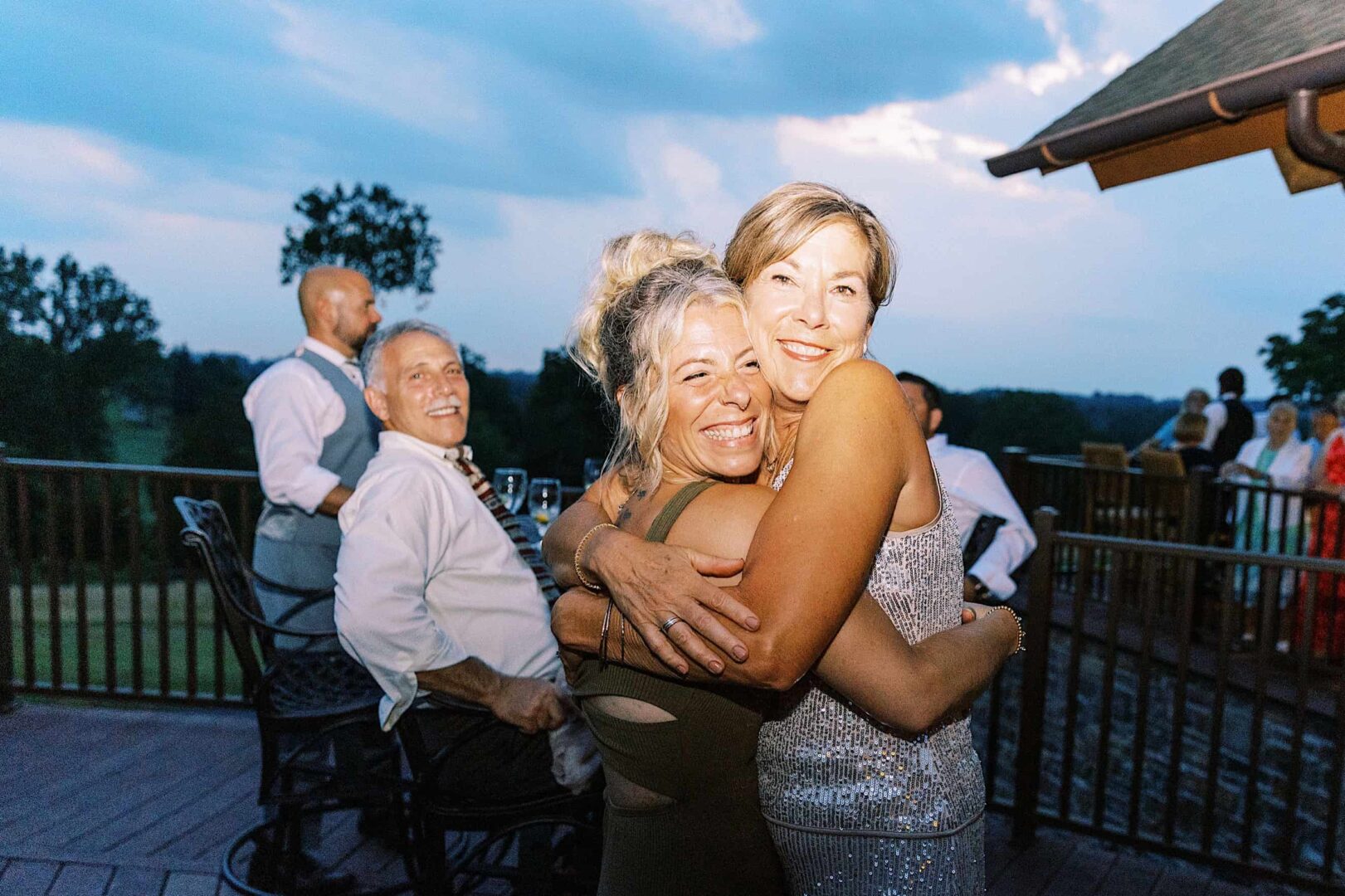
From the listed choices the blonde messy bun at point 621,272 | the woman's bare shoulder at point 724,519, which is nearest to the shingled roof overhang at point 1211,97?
the blonde messy bun at point 621,272

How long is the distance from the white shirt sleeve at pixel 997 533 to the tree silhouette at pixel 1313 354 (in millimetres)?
15100

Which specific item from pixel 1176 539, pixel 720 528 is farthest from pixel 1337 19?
pixel 1176 539

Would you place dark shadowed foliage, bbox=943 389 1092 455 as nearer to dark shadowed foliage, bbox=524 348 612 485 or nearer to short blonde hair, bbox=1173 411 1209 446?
dark shadowed foliage, bbox=524 348 612 485

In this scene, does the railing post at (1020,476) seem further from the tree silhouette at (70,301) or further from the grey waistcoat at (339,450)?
the tree silhouette at (70,301)

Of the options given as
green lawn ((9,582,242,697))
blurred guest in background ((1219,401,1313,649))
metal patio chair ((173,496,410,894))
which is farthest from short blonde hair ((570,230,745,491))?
green lawn ((9,582,242,697))

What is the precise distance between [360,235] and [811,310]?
20610 mm

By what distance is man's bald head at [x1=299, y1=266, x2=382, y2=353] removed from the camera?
3949mm

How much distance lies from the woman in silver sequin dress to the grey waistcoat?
8.58ft

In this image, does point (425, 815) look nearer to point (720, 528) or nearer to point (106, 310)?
point (720, 528)

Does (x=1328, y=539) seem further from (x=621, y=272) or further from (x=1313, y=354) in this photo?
(x=1313, y=354)

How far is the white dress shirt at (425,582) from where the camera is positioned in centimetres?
224

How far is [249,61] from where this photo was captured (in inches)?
1136

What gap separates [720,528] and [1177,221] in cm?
2955

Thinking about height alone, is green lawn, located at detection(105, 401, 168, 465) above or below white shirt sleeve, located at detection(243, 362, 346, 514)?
below
